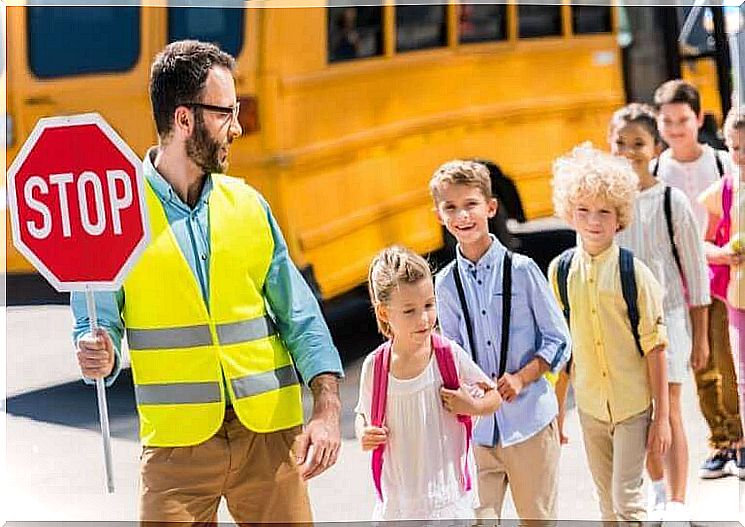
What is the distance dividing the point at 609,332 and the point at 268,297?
0.93 meters

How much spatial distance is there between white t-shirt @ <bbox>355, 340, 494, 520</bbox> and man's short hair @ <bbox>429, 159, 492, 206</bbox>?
0.40 metres

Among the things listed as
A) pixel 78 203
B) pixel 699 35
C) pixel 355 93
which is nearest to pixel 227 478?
pixel 78 203

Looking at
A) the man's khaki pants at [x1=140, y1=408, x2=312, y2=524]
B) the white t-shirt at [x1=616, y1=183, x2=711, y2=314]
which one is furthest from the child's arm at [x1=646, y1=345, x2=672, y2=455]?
the man's khaki pants at [x1=140, y1=408, x2=312, y2=524]

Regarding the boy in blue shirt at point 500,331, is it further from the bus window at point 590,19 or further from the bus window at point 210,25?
the bus window at point 210,25

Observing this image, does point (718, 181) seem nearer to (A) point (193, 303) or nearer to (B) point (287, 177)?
(B) point (287, 177)

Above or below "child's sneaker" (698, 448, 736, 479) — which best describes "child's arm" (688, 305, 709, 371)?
above

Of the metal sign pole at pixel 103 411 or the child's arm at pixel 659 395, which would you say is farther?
the child's arm at pixel 659 395

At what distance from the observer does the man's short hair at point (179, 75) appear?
283 cm

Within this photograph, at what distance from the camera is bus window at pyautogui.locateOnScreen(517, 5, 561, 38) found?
3178 millimetres

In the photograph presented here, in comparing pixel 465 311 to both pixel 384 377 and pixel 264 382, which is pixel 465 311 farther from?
pixel 264 382

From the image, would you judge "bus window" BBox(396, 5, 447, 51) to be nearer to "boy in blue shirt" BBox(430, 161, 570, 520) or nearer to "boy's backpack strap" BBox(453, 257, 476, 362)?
"boy in blue shirt" BBox(430, 161, 570, 520)

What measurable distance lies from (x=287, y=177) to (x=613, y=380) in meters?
1.01

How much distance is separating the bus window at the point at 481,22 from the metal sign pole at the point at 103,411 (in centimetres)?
114

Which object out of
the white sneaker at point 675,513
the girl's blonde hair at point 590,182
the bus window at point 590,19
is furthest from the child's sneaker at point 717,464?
the bus window at point 590,19
